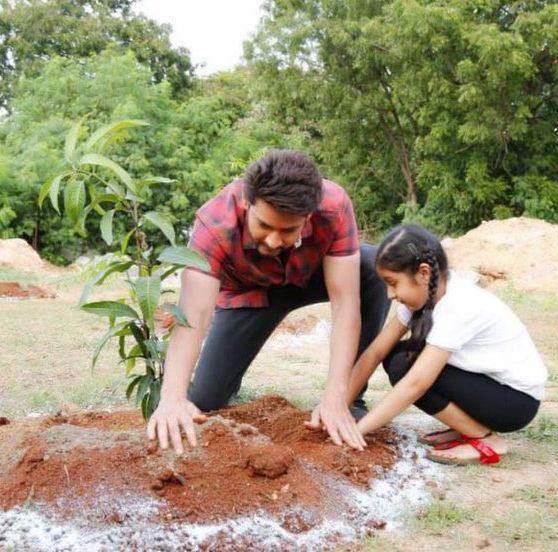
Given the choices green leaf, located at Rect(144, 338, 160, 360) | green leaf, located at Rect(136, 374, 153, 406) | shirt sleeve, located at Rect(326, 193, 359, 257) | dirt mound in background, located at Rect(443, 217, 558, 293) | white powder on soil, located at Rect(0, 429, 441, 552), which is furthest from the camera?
dirt mound in background, located at Rect(443, 217, 558, 293)

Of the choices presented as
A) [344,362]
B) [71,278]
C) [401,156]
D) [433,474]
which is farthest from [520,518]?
[401,156]

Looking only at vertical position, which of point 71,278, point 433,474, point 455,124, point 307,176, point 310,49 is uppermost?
point 310,49

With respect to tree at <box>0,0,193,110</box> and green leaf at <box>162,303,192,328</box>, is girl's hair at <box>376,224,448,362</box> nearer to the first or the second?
green leaf at <box>162,303,192,328</box>

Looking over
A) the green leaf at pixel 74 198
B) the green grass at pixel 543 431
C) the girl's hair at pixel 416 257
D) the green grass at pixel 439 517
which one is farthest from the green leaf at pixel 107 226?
the green grass at pixel 543 431

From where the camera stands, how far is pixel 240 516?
6.43 ft

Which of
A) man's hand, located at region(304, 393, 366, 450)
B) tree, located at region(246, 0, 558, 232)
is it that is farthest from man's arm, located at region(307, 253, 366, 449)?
tree, located at region(246, 0, 558, 232)

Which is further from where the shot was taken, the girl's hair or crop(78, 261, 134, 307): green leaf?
the girl's hair

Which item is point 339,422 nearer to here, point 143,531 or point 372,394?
point 143,531

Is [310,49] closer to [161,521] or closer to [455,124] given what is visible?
[455,124]

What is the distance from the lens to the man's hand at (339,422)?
2.42 m

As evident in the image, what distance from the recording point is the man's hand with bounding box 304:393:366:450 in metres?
2.42

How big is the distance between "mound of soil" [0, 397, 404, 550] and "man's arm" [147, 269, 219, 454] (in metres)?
0.07

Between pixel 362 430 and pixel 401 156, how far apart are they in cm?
1274

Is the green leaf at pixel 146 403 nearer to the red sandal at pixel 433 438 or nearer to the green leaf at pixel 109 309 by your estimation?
the green leaf at pixel 109 309
